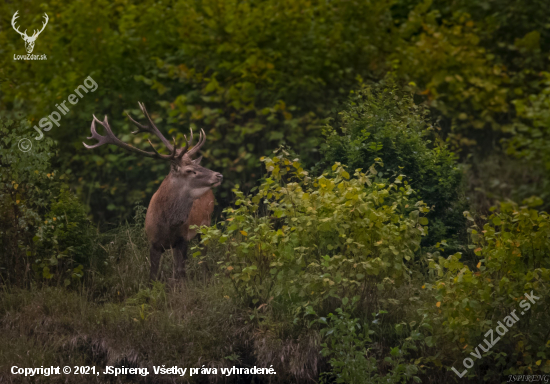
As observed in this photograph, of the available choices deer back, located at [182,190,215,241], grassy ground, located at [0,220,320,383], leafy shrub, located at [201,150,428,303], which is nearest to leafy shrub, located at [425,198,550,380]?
leafy shrub, located at [201,150,428,303]

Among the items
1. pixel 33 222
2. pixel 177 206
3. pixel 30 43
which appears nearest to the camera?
pixel 177 206

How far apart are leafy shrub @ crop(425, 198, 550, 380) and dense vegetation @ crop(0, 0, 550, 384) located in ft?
0.06

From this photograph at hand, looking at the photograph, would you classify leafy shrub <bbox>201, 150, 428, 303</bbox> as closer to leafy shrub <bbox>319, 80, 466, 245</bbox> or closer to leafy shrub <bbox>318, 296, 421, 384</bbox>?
leafy shrub <bbox>318, 296, 421, 384</bbox>

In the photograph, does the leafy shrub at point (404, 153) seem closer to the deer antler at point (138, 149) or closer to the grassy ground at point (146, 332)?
the deer antler at point (138, 149)

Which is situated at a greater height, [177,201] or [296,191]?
[296,191]

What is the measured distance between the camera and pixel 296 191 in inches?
206

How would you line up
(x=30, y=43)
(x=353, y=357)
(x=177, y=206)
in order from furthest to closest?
(x=30, y=43), (x=177, y=206), (x=353, y=357)

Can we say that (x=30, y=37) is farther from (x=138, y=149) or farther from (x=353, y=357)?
(x=353, y=357)

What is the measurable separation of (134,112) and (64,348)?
9.69 feet

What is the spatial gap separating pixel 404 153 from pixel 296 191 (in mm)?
1541

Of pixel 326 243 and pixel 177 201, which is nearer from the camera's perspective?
pixel 326 243

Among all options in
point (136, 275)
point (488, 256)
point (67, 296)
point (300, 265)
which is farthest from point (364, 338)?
point (67, 296)

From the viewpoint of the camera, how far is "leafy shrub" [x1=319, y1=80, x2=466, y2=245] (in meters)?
6.14

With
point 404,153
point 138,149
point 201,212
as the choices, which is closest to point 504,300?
point 404,153
